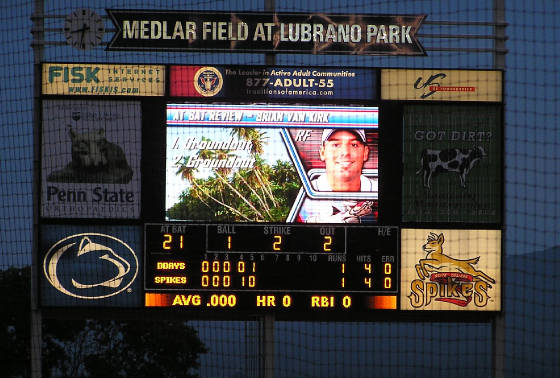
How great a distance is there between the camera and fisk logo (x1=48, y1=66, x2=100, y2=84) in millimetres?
9086

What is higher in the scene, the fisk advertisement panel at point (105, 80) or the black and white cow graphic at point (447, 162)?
the fisk advertisement panel at point (105, 80)

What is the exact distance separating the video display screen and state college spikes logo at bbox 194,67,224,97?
16cm

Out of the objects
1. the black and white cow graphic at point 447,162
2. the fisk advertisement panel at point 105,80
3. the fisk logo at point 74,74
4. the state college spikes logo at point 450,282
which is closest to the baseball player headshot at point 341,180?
the black and white cow graphic at point 447,162

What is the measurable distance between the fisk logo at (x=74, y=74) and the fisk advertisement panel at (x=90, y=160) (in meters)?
0.25

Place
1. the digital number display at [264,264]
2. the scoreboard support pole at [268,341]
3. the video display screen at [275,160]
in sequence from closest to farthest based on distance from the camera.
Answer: the digital number display at [264,264], the video display screen at [275,160], the scoreboard support pole at [268,341]

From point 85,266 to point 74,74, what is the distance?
1971mm

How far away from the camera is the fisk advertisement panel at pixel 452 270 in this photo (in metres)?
9.05

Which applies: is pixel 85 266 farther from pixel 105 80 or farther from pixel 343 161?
pixel 343 161

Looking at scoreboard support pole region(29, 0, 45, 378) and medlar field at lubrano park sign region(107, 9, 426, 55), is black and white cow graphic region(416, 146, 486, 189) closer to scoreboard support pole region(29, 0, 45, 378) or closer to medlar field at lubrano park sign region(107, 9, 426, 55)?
medlar field at lubrano park sign region(107, 9, 426, 55)

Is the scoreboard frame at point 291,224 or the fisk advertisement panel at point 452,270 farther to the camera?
the fisk advertisement panel at point 452,270

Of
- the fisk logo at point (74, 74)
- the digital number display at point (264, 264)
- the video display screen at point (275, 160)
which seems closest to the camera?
the digital number display at point (264, 264)

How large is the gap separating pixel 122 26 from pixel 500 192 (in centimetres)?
427

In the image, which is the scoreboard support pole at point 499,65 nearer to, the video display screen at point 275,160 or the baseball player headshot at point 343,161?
the video display screen at point 275,160

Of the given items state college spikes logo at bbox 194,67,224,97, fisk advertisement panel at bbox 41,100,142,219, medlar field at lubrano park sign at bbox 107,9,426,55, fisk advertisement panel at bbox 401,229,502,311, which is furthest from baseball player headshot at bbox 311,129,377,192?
fisk advertisement panel at bbox 41,100,142,219
